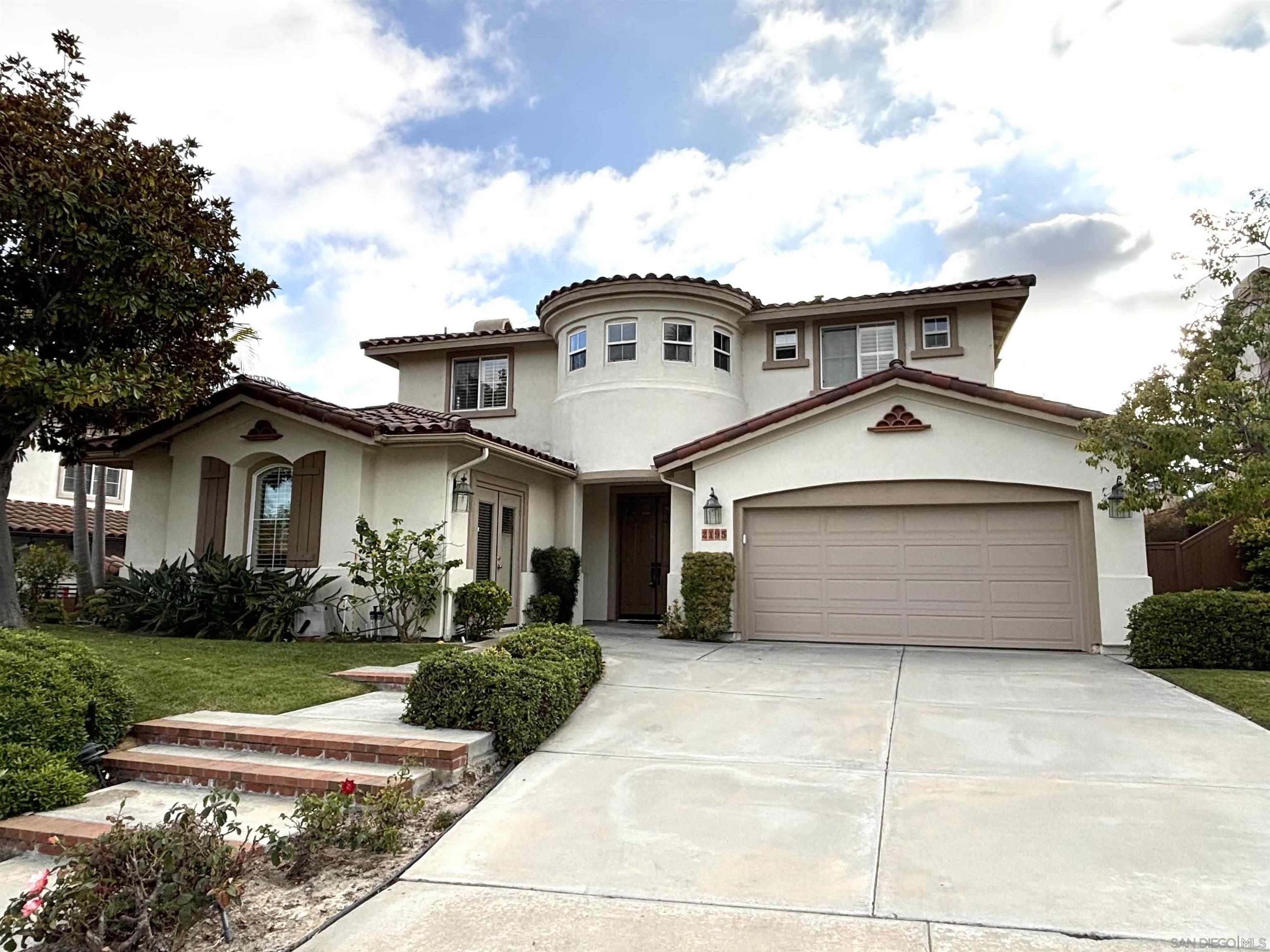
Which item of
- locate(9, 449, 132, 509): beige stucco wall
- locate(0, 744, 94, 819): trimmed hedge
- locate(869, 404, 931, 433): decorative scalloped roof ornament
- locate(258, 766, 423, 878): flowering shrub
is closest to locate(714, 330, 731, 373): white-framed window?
locate(869, 404, 931, 433): decorative scalloped roof ornament

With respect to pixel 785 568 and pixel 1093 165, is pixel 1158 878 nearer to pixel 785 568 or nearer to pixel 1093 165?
pixel 785 568

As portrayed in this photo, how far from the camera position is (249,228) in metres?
12.4

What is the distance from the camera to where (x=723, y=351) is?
1572 cm

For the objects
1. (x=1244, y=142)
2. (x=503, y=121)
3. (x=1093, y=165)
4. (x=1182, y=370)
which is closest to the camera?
(x=1182, y=370)

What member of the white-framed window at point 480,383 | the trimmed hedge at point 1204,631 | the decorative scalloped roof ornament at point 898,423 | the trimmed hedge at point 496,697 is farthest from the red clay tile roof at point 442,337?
the trimmed hedge at point 1204,631

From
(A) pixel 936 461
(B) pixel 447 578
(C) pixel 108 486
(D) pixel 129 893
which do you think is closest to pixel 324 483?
(B) pixel 447 578

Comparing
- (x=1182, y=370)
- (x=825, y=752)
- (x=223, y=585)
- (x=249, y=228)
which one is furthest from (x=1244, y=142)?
(x=223, y=585)

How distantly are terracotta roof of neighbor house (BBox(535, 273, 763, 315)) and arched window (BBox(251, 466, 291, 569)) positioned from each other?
610 cm

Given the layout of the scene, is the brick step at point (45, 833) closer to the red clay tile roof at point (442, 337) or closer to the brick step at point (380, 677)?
the brick step at point (380, 677)

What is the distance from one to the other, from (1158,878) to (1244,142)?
33.0 ft

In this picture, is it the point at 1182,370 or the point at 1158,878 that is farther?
the point at 1182,370

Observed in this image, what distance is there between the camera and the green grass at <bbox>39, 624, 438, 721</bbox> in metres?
7.22

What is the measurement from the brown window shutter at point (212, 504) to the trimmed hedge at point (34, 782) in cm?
823

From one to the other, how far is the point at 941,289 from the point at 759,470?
5058mm
